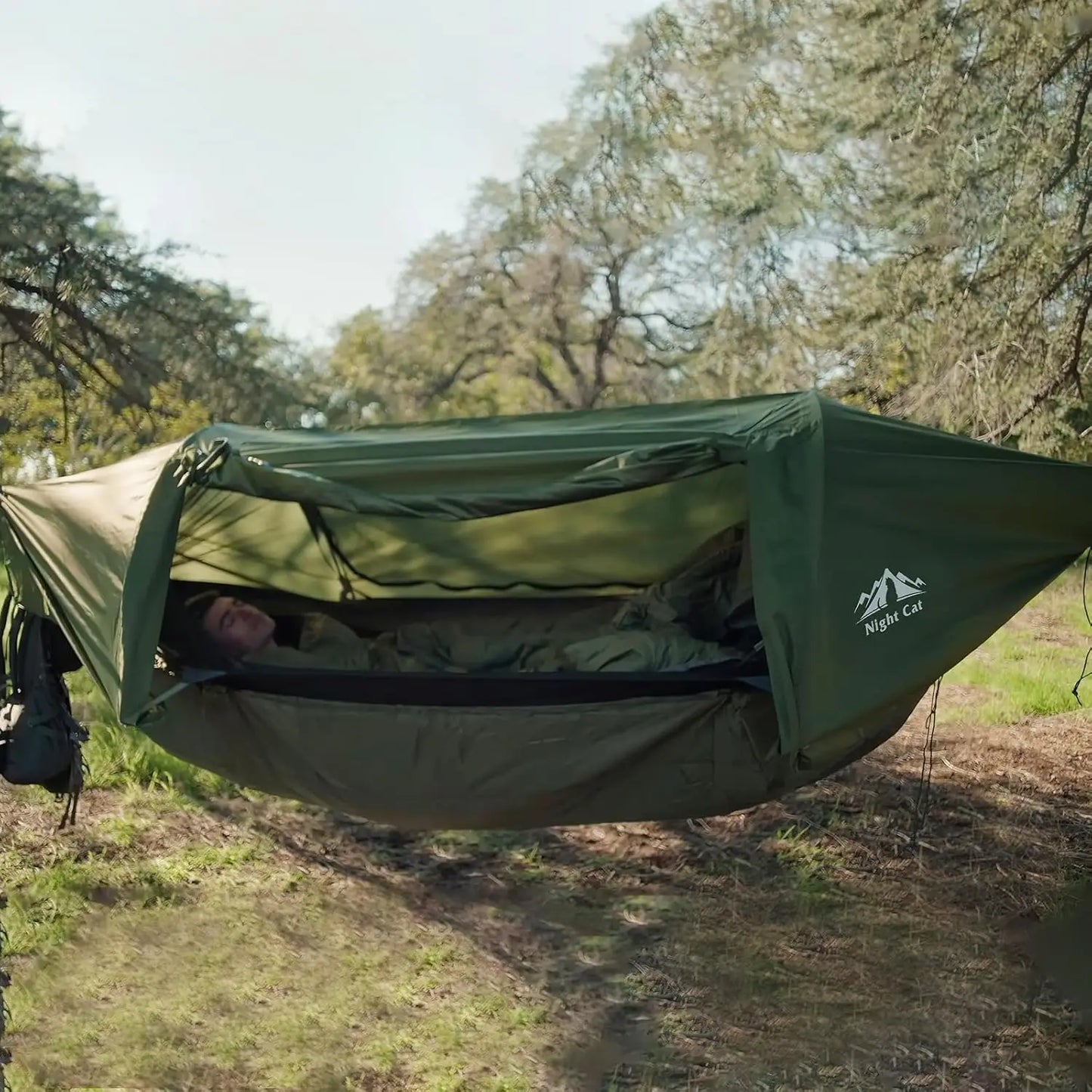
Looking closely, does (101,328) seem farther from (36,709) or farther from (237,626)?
(36,709)

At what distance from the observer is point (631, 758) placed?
84.9 inches

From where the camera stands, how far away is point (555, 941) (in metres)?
2.88

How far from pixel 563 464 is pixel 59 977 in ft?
5.85

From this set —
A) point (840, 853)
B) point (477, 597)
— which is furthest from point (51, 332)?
point (840, 853)

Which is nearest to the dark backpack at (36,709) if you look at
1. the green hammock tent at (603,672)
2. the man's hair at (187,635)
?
the green hammock tent at (603,672)

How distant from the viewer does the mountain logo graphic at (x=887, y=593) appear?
1.98m

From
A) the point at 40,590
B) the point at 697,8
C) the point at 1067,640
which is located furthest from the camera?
the point at 697,8

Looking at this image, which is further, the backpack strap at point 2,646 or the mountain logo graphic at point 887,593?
the backpack strap at point 2,646

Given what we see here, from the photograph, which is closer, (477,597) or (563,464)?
(563,464)

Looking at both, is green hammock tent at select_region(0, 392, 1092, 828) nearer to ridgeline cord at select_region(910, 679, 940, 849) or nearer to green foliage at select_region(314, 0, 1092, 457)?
ridgeline cord at select_region(910, 679, 940, 849)

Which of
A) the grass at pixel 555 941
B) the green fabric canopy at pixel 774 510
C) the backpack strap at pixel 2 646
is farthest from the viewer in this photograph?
the backpack strap at pixel 2 646

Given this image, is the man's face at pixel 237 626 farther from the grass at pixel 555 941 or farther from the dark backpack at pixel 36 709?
the grass at pixel 555 941

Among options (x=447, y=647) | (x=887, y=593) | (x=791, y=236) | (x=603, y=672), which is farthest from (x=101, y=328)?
(x=791, y=236)

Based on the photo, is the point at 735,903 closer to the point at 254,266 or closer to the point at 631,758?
the point at 631,758
